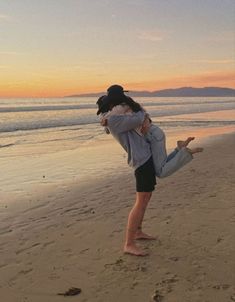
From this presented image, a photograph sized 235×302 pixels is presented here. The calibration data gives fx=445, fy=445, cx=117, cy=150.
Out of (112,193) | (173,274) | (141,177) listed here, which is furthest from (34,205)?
(173,274)

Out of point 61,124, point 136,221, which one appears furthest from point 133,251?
point 61,124

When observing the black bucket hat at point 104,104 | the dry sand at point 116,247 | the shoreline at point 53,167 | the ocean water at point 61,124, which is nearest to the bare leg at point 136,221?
the dry sand at point 116,247

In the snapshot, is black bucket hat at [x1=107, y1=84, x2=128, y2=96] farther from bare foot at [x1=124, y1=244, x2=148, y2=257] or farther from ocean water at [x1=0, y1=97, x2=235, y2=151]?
ocean water at [x1=0, y1=97, x2=235, y2=151]

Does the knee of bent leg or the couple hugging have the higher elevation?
the couple hugging

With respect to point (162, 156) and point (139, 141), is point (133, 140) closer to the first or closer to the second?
point (139, 141)

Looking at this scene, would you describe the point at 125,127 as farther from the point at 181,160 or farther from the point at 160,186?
the point at 160,186

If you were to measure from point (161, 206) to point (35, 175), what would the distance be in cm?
463

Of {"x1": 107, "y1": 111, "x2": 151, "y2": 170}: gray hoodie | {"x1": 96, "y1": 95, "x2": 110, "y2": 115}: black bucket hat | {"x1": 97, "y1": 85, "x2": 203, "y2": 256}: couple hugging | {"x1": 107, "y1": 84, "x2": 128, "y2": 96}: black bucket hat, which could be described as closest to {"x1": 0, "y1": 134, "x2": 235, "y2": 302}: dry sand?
{"x1": 97, "y1": 85, "x2": 203, "y2": 256}: couple hugging

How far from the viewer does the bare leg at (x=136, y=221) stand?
512cm

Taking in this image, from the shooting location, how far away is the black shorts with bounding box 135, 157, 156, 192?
500cm

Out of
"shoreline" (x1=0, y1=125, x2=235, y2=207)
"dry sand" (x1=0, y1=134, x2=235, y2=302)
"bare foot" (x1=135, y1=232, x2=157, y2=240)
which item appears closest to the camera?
"dry sand" (x1=0, y1=134, x2=235, y2=302)

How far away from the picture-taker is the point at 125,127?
4801 mm

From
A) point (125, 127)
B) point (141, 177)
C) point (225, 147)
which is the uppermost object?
point (125, 127)

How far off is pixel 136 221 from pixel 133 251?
0.35 meters
